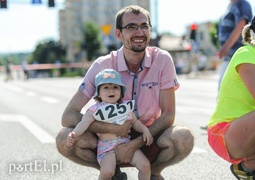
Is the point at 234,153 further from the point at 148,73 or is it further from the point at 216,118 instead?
the point at 148,73

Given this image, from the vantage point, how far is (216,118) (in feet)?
13.4

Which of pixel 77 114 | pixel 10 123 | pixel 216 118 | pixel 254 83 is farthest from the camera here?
pixel 10 123

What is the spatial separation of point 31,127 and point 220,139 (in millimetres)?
5809

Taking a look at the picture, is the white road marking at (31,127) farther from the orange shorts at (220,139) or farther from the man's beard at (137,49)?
the orange shorts at (220,139)

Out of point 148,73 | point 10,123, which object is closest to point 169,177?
point 148,73

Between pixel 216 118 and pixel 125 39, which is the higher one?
pixel 125 39

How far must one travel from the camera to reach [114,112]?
4230 mm

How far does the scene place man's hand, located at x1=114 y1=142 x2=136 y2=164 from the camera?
421 cm

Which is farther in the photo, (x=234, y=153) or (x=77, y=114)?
(x=77, y=114)

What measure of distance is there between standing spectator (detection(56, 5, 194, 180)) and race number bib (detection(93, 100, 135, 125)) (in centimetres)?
5

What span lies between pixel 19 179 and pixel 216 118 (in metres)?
1.94

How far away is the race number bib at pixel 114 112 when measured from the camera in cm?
420

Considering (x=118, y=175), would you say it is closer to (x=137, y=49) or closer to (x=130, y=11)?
(x=137, y=49)

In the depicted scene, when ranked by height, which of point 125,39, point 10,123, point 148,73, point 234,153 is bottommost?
point 10,123
